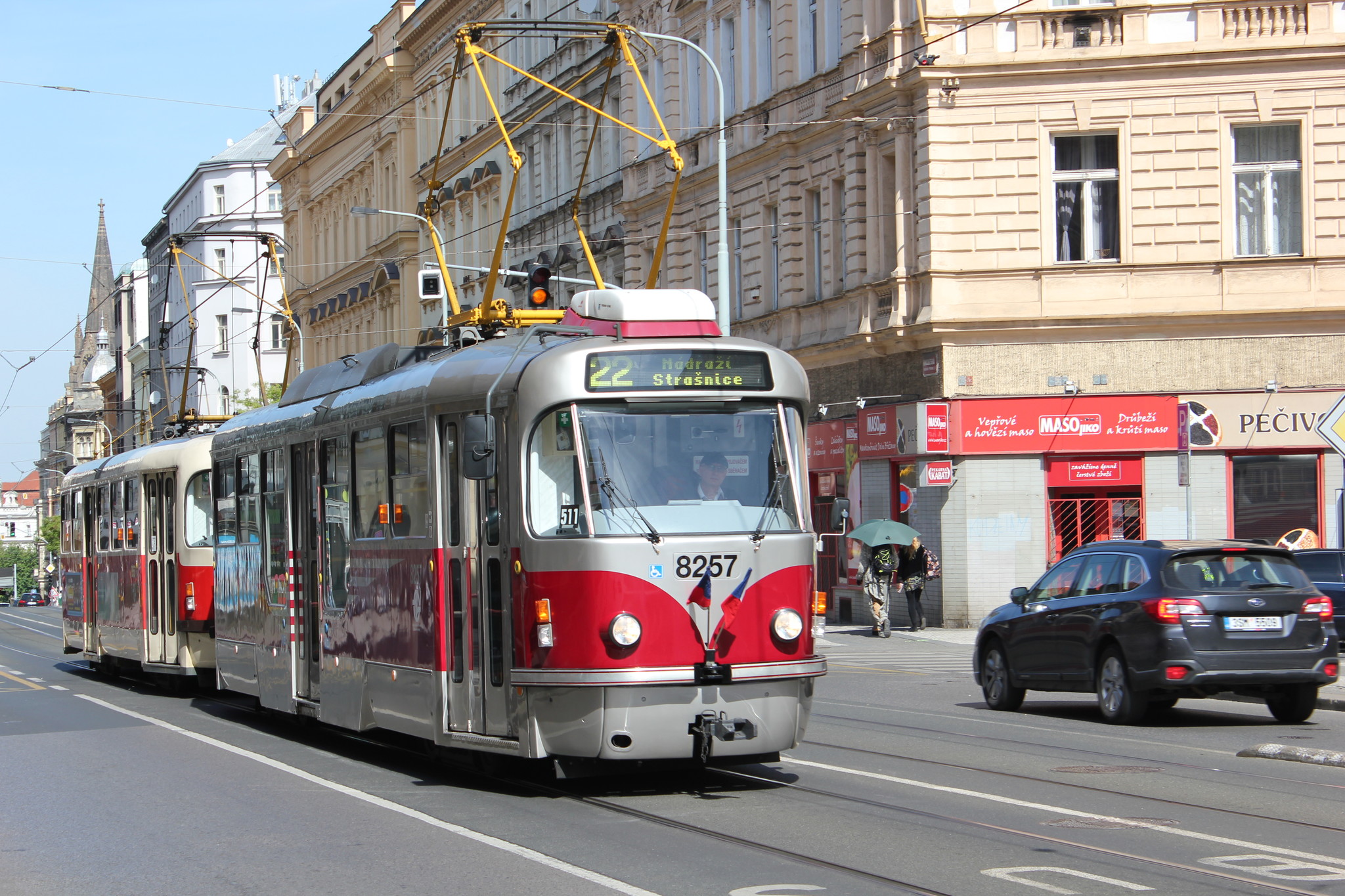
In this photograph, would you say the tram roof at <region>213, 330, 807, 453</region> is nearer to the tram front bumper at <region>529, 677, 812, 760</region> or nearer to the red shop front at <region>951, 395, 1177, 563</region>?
the tram front bumper at <region>529, 677, 812, 760</region>

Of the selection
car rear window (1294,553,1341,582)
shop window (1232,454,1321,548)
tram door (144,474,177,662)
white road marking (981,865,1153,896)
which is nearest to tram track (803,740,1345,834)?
white road marking (981,865,1153,896)

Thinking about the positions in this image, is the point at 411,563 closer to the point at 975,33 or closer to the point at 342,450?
the point at 342,450

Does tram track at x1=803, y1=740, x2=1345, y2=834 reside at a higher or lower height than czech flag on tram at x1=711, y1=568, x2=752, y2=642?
lower

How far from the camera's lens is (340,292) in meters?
71.8

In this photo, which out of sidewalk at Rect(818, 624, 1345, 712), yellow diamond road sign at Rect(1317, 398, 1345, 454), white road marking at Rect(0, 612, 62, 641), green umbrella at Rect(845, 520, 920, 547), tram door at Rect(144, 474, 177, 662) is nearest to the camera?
yellow diamond road sign at Rect(1317, 398, 1345, 454)

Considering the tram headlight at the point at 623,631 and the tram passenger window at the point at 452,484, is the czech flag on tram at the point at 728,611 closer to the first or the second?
the tram headlight at the point at 623,631

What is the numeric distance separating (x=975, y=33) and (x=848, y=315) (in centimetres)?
582

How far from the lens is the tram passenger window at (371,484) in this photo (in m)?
12.9

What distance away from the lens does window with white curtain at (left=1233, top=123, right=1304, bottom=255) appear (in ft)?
96.5

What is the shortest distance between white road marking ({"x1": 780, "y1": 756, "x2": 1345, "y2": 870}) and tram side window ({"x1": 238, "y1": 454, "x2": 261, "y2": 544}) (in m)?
6.23

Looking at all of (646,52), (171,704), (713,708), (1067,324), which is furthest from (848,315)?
(713,708)

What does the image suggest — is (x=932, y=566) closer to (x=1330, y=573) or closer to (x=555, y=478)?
(x=1330, y=573)

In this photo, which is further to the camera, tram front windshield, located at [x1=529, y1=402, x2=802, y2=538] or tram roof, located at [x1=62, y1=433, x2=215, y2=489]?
tram roof, located at [x1=62, y1=433, x2=215, y2=489]

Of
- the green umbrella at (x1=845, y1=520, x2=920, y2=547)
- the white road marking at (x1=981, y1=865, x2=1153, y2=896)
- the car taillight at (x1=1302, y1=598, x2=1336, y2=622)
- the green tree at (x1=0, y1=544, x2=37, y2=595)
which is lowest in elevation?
the green tree at (x1=0, y1=544, x2=37, y2=595)
